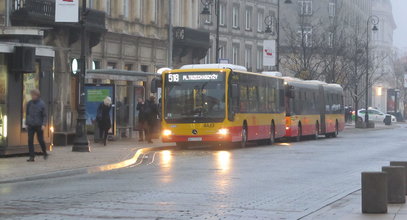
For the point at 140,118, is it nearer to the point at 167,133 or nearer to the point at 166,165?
the point at 167,133

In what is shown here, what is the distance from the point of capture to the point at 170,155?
97.3 ft

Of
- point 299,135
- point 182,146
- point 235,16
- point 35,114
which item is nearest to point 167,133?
point 182,146

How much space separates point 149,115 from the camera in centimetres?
3675

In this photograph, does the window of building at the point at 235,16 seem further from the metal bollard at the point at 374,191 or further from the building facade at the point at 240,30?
the metal bollard at the point at 374,191

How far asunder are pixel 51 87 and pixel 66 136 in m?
6.18

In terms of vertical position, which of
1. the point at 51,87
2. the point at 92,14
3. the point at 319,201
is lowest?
the point at 319,201

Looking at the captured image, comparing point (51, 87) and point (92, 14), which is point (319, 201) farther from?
point (92, 14)

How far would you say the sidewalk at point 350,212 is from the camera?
13.1 metres

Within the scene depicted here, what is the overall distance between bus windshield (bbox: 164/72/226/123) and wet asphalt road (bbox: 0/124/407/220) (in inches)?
246

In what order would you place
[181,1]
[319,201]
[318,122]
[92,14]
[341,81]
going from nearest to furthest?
[319,201]
[92,14]
[318,122]
[181,1]
[341,81]

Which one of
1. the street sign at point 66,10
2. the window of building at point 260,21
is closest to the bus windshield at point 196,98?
the street sign at point 66,10

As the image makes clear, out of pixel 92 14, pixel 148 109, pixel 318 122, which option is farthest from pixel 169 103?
pixel 318 122

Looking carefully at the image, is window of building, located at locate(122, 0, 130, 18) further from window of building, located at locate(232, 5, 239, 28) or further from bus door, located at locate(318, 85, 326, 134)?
window of building, located at locate(232, 5, 239, 28)

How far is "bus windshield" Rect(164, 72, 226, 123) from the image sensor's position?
33.4 m
